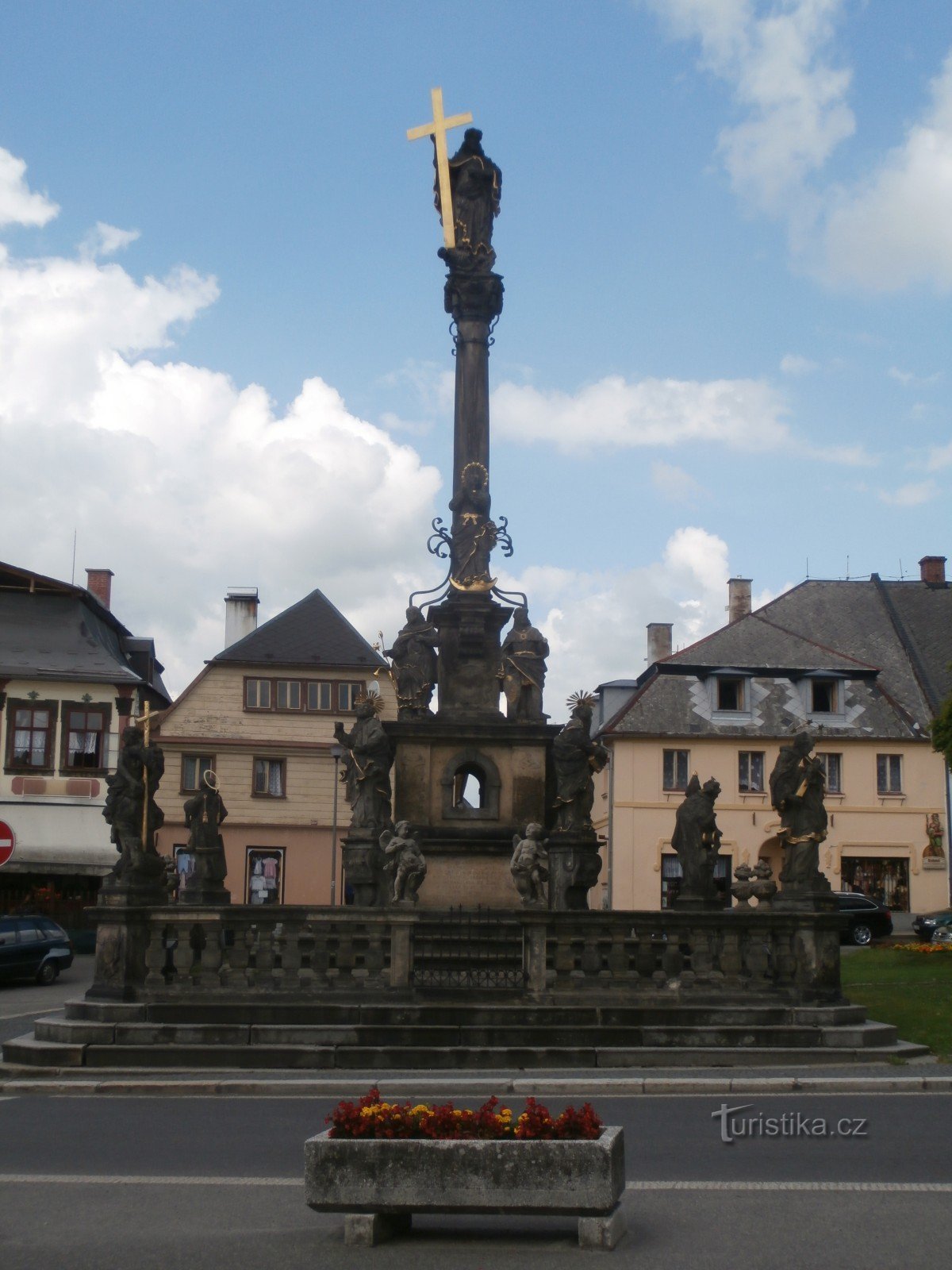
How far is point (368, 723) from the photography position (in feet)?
74.5

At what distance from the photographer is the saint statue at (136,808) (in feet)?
57.2

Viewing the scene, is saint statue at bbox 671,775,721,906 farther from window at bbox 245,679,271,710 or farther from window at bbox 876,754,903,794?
window at bbox 245,679,271,710

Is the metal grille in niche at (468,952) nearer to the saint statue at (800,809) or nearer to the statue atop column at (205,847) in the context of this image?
the saint statue at (800,809)

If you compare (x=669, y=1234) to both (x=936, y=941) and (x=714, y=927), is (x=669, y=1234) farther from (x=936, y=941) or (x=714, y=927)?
(x=936, y=941)

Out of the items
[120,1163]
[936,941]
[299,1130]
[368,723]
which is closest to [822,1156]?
[299,1130]

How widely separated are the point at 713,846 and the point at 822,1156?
9420 millimetres

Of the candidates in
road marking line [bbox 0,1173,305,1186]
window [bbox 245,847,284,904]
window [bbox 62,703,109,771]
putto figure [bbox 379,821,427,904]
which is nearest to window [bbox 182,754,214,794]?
window [bbox 245,847,284,904]

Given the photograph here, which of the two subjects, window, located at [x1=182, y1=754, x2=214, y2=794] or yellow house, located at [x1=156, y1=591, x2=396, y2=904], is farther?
window, located at [x1=182, y1=754, x2=214, y2=794]

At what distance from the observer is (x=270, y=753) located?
5297 cm

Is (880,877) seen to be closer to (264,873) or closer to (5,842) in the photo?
(264,873)

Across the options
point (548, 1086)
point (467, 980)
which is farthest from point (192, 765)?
point (548, 1086)

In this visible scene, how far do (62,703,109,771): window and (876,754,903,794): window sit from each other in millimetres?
25068

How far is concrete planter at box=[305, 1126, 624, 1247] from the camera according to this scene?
7.40 metres

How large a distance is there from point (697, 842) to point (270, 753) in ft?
116
